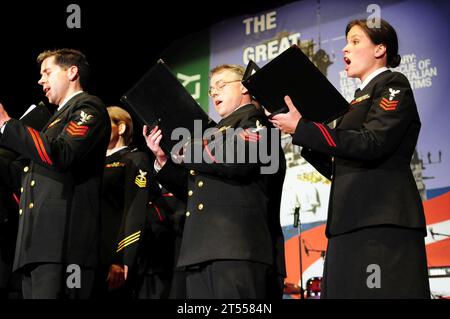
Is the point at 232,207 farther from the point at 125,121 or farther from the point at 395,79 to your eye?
the point at 125,121

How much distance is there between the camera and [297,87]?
2.88m

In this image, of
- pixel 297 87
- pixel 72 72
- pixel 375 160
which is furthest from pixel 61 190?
pixel 375 160

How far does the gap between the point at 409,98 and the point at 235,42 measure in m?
4.03

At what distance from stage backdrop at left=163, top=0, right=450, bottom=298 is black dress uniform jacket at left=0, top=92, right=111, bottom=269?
2218mm

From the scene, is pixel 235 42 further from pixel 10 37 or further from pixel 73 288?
pixel 73 288

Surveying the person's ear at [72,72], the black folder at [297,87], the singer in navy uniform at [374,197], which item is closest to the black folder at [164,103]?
the person's ear at [72,72]

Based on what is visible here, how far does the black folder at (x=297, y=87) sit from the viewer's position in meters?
2.82

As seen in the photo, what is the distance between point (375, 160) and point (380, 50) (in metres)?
0.59

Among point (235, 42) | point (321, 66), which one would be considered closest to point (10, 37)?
point (235, 42)

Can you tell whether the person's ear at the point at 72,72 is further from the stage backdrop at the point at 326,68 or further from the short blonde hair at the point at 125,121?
the stage backdrop at the point at 326,68

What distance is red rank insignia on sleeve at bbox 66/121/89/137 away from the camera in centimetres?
320

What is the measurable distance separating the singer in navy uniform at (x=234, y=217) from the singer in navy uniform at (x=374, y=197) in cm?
33
